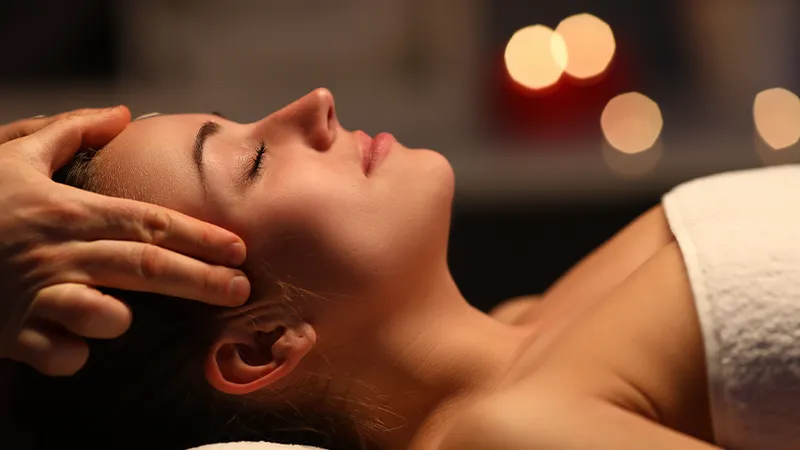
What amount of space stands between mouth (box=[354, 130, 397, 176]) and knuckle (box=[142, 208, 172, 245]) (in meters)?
0.28

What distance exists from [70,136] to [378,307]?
0.40m

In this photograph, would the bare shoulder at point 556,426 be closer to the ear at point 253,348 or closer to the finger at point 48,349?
the ear at point 253,348

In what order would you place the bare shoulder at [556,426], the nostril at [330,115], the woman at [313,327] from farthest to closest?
the nostril at [330,115]
the woman at [313,327]
the bare shoulder at [556,426]

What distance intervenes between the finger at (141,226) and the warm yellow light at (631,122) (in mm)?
1620

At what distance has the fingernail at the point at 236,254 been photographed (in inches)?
35.1

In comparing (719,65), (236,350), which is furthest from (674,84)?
(236,350)

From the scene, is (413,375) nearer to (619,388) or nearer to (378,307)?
(378,307)

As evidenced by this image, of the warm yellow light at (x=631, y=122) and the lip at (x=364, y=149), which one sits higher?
the lip at (x=364, y=149)

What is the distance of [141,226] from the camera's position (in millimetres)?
862

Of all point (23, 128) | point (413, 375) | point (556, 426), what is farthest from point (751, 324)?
point (23, 128)

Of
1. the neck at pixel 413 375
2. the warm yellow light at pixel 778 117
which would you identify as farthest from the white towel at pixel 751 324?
the warm yellow light at pixel 778 117

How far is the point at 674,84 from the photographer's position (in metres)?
2.49

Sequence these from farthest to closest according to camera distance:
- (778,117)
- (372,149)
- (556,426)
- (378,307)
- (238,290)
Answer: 1. (778,117)
2. (372,149)
3. (378,307)
4. (238,290)
5. (556,426)

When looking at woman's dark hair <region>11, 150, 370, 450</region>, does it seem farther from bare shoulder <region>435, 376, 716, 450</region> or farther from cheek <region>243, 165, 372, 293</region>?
bare shoulder <region>435, 376, 716, 450</region>
